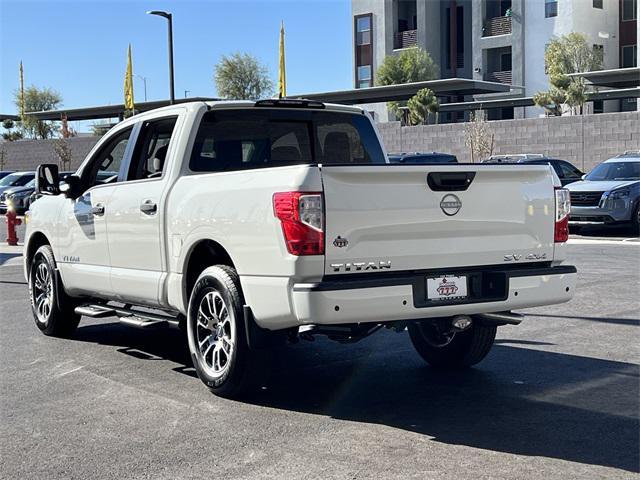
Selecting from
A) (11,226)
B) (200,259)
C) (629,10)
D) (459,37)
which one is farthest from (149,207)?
(459,37)

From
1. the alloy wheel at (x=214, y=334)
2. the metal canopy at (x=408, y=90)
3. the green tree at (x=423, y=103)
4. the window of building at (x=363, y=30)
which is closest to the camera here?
the alloy wheel at (x=214, y=334)

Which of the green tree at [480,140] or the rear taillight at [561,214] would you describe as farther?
the green tree at [480,140]

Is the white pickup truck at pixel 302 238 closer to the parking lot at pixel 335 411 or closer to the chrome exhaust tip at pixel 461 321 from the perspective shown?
the chrome exhaust tip at pixel 461 321

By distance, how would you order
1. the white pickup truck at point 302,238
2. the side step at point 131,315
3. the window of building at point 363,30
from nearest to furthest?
the white pickup truck at point 302,238
the side step at point 131,315
the window of building at point 363,30

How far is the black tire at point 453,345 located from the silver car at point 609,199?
44.2 feet

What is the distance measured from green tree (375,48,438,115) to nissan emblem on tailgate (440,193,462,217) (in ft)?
163

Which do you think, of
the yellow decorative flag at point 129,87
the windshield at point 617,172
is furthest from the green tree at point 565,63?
the windshield at point 617,172

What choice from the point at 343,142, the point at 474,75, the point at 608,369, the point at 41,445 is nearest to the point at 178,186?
the point at 343,142

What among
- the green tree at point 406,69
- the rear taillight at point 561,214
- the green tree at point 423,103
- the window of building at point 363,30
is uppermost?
the window of building at point 363,30

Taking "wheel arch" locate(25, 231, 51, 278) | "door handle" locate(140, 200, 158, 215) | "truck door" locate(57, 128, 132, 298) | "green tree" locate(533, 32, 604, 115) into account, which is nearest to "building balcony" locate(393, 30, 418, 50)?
"green tree" locate(533, 32, 604, 115)

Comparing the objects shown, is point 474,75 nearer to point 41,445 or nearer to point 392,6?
point 392,6

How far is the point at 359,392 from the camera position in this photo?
6.81 metres

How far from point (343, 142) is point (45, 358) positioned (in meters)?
3.09

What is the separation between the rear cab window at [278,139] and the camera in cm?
754
